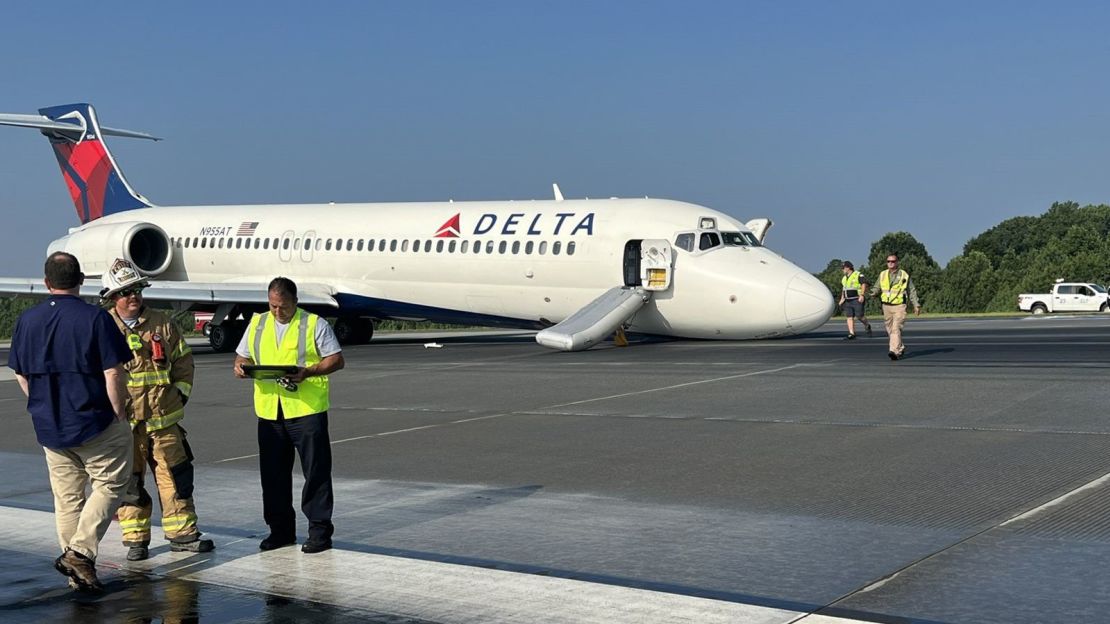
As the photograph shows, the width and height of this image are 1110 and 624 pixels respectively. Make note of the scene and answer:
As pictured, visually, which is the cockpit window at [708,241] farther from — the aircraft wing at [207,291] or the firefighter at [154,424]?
the firefighter at [154,424]

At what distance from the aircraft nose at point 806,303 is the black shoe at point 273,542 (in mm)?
16596

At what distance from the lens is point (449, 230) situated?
27.5 meters

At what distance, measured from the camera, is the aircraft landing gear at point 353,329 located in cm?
3130

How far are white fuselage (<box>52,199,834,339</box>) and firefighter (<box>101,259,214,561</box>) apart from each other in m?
16.8

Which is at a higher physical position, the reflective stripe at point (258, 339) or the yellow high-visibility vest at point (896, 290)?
the yellow high-visibility vest at point (896, 290)

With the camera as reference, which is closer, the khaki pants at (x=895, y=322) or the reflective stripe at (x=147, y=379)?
the reflective stripe at (x=147, y=379)

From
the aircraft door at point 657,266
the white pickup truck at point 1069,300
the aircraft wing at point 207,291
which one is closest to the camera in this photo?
the aircraft door at point 657,266

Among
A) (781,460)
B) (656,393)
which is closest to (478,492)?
(781,460)

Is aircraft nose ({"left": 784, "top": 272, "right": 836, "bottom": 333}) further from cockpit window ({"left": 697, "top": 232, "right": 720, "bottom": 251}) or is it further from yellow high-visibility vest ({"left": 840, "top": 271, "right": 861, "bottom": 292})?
yellow high-visibility vest ({"left": 840, "top": 271, "right": 861, "bottom": 292})

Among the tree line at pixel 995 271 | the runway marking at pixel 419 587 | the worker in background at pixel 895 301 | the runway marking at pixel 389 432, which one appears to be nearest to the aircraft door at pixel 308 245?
the worker in background at pixel 895 301

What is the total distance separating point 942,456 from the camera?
1049 centimetres

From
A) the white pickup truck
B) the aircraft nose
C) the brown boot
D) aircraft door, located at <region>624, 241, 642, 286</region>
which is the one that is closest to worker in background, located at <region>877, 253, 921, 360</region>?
the aircraft nose

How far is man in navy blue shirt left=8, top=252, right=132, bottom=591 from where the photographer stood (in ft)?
22.5

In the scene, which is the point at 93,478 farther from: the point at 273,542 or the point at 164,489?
the point at 273,542
